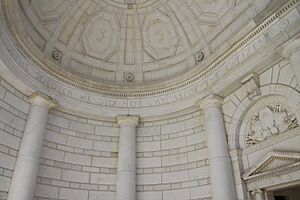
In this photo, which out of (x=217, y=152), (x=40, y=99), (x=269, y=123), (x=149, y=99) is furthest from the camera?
(x=149, y=99)

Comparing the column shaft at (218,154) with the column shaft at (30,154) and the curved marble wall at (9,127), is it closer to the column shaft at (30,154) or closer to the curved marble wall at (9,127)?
the column shaft at (30,154)

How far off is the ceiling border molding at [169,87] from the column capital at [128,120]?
1109 mm

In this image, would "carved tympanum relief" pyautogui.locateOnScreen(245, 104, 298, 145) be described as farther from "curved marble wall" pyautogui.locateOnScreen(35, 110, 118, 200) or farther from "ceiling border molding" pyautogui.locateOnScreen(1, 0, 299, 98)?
"curved marble wall" pyautogui.locateOnScreen(35, 110, 118, 200)

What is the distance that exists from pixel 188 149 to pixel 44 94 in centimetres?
570

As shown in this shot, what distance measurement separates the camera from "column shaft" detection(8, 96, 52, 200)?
340 inches

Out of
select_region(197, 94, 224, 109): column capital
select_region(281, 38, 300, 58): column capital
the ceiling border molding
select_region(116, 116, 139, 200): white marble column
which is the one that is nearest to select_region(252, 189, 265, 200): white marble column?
select_region(197, 94, 224, 109): column capital

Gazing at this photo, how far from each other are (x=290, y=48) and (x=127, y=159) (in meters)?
6.73

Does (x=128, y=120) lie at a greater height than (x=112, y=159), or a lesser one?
greater

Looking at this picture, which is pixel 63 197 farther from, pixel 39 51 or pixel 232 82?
pixel 232 82

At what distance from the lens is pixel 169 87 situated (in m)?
11.8

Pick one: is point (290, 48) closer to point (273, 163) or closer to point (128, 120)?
point (273, 163)

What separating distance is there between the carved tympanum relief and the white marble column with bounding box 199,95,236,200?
0.88 meters

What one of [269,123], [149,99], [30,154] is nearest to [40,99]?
[30,154]

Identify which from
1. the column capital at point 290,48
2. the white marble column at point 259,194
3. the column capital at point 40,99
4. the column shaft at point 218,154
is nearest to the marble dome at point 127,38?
the column capital at point 40,99
